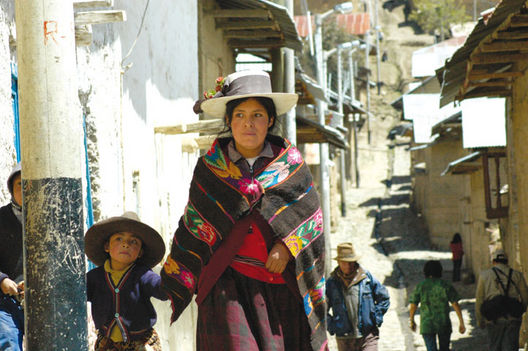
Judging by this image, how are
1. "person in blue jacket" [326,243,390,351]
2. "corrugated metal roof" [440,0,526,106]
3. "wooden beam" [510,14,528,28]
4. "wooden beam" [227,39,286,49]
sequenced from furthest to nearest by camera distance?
"wooden beam" [227,39,286,49] → "wooden beam" [510,14,528,28] → "person in blue jacket" [326,243,390,351] → "corrugated metal roof" [440,0,526,106]

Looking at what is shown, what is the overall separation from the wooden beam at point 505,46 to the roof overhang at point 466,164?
7752 mm

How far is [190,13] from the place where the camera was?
12.4 metres

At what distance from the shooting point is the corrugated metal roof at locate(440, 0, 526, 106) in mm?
9742

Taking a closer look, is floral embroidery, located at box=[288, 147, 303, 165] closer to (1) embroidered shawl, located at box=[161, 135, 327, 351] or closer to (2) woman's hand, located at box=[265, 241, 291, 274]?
(1) embroidered shawl, located at box=[161, 135, 327, 351]

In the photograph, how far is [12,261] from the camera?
17.0ft

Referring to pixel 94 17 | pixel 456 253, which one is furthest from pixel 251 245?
pixel 456 253

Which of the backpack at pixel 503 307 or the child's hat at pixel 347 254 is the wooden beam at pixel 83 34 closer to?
the child's hat at pixel 347 254

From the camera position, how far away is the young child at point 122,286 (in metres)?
5.48

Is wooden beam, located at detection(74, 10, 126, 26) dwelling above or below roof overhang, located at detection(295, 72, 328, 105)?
below

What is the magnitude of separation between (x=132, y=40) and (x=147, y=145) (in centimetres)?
118

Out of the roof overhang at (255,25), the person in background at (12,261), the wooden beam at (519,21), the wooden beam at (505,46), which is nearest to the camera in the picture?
the person in background at (12,261)

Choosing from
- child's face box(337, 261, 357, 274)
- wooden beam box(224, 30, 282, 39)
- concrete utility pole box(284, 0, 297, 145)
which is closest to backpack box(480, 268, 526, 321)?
child's face box(337, 261, 357, 274)

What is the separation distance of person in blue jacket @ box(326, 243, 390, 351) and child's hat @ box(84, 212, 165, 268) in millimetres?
4529

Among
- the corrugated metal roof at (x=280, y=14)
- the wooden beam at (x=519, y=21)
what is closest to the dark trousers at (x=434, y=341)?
the wooden beam at (x=519, y=21)
